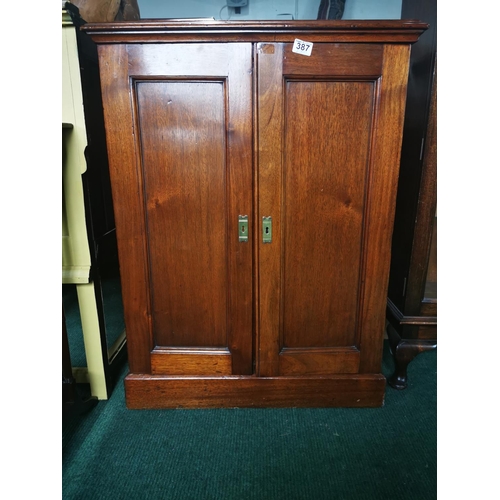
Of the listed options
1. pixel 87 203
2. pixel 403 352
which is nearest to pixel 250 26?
pixel 87 203

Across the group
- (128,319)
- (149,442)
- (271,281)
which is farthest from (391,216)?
(149,442)

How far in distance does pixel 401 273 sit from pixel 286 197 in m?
0.71

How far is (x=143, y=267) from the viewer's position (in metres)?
1.55

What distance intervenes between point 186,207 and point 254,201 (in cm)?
27

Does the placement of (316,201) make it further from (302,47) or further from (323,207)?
(302,47)

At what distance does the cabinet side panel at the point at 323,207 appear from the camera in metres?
1.39

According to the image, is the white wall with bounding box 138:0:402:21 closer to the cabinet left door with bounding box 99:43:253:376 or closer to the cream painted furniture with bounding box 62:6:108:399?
the cream painted furniture with bounding box 62:6:108:399

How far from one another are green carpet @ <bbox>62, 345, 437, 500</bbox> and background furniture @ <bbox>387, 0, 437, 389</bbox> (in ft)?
0.99

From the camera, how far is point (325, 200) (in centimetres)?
148

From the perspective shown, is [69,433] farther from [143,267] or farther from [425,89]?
[425,89]

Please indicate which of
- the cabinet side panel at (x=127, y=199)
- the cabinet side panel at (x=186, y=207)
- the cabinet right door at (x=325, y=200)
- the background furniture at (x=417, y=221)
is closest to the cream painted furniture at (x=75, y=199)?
the cabinet side panel at (x=127, y=199)

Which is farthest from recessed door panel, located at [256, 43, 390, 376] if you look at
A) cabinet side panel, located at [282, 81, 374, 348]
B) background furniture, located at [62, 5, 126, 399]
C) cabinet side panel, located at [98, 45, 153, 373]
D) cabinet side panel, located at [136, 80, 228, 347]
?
background furniture, located at [62, 5, 126, 399]

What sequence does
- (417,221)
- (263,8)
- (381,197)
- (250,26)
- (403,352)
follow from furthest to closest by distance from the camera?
(263,8), (403,352), (417,221), (381,197), (250,26)

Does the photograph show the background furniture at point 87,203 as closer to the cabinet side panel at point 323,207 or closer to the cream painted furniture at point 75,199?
the cream painted furniture at point 75,199
